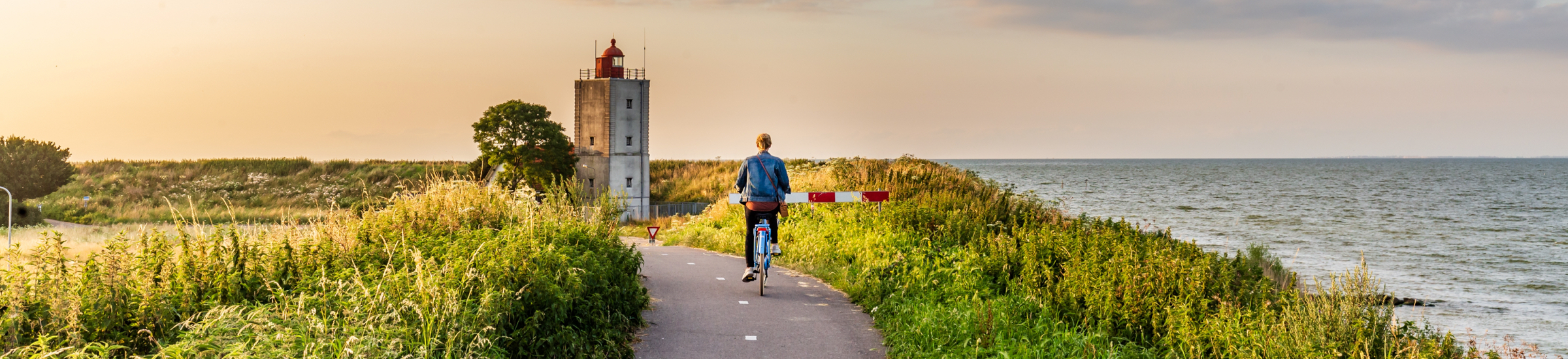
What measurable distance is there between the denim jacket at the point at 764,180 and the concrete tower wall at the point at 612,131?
4145cm

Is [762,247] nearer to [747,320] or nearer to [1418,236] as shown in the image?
[747,320]

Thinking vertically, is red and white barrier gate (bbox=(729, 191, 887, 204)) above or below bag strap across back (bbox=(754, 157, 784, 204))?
below

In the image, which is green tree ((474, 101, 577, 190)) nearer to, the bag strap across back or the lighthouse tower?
the lighthouse tower

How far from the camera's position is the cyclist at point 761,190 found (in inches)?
360

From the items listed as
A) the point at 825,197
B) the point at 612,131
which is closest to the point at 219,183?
the point at 612,131

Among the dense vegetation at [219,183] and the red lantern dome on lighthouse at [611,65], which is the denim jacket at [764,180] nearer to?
the red lantern dome on lighthouse at [611,65]

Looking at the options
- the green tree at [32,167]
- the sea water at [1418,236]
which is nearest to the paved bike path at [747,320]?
the sea water at [1418,236]

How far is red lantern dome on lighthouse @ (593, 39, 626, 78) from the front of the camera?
165 ft

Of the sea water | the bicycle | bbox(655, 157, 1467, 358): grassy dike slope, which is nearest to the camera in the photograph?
bbox(655, 157, 1467, 358): grassy dike slope

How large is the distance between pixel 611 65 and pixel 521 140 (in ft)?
21.3

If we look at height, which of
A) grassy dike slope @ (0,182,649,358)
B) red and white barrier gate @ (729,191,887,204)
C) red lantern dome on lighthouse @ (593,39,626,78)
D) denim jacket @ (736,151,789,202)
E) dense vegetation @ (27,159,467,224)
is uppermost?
red lantern dome on lighthouse @ (593,39,626,78)

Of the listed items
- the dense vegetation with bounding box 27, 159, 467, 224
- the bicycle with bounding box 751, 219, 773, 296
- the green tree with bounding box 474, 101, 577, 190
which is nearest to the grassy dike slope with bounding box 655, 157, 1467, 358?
the bicycle with bounding box 751, 219, 773, 296

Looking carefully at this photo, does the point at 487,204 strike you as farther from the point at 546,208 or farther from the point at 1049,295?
the point at 1049,295

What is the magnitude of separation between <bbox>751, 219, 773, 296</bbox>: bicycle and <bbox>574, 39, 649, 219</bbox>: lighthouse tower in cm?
4117
